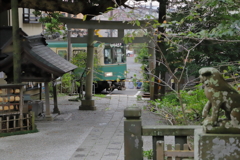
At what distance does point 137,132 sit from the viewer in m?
5.64

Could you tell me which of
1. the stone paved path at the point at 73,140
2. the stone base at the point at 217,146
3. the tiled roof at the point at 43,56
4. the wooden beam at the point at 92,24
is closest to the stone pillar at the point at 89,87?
the wooden beam at the point at 92,24

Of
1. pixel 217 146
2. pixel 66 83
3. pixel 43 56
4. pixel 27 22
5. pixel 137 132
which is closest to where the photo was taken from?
pixel 217 146

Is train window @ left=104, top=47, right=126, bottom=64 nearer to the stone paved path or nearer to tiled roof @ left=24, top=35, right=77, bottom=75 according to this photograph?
the stone paved path

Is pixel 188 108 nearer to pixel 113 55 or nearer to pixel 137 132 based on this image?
pixel 137 132

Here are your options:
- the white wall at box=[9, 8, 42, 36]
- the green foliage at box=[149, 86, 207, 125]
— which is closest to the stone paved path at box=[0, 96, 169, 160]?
the green foliage at box=[149, 86, 207, 125]

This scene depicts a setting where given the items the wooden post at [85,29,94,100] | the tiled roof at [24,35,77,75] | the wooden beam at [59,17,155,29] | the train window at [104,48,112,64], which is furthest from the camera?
the train window at [104,48,112,64]

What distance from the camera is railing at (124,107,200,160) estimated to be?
5613 mm

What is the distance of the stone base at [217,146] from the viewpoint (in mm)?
4781

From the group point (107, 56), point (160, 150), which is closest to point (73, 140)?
point (160, 150)

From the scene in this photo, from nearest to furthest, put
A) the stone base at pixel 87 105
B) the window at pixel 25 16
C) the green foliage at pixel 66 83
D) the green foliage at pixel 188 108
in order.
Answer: the green foliage at pixel 188 108
the stone base at pixel 87 105
the window at pixel 25 16
the green foliage at pixel 66 83

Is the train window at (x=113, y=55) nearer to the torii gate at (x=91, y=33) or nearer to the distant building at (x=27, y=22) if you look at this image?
the distant building at (x=27, y=22)

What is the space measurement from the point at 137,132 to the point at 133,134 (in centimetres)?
7

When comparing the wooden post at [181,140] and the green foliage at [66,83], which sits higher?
the green foliage at [66,83]

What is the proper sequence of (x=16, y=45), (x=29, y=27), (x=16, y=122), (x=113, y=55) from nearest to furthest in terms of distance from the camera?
(x=16, y=122) < (x=16, y=45) < (x=29, y=27) < (x=113, y=55)
